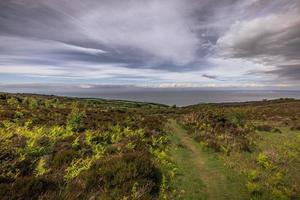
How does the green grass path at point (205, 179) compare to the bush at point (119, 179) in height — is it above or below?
below

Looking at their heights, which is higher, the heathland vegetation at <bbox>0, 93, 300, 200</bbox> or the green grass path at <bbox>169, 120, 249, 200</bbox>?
the heathland vegetation at <bbox>0, 93, 300, 200</bbox>

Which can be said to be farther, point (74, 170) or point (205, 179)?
point (205, 179)

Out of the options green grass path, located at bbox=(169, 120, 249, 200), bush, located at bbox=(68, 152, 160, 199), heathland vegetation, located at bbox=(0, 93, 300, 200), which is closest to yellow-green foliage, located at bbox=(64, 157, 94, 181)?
heathland vegetation, located at bbox=(0, 93, 300, 200)

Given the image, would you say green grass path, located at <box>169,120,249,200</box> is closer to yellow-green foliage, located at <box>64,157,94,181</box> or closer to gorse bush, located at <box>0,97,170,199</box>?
gorse bush, located at <box>0,97,170,199</box>

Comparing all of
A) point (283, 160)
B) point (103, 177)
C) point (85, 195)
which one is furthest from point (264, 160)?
point (85, 195)

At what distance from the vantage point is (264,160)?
11094 millimetres

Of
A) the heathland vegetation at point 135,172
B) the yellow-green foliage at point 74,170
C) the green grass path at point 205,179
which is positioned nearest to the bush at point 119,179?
the heathland vegetation at point 135,172

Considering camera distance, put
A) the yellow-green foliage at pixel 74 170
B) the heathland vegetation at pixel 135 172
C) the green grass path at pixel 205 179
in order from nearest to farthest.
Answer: the heathland vegetation at pixel 135 172
the yellow-green foliage at pixel 74 170
the green grass path at pixel 205 179

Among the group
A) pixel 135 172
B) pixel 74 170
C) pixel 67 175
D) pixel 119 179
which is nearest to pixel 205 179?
pixel 135 172

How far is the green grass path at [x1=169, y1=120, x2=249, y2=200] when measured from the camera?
757cm

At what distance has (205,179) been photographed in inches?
353

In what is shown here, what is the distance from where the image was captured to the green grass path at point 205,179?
7.57 m

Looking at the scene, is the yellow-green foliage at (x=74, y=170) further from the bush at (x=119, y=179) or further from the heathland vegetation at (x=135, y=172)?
the bush at (x=119, y=179)

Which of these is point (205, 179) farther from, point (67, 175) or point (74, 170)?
Result: point (67, 175)
